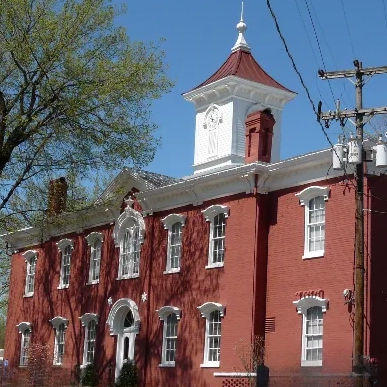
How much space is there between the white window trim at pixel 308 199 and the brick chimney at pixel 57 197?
927 centimetres

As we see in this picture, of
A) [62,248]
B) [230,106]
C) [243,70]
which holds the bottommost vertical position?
[62,248]

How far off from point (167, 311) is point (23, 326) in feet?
38.7

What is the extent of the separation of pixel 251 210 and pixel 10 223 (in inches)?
322

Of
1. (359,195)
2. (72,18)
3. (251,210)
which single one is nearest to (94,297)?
(251,210)

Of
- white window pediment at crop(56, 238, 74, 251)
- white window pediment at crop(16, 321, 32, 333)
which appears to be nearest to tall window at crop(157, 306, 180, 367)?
white window pediment at crop(56, 238, 74, 251)

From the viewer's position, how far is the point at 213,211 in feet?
104

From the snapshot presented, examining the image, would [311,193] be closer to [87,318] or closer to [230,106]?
[230,106]

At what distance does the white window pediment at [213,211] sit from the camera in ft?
102

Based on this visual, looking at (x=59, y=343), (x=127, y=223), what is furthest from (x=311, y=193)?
(x=59, y=343)

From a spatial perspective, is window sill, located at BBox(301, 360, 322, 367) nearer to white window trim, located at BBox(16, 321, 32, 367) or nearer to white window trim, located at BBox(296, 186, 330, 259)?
white window trim, located at BBox(296, 186, 330, 259)

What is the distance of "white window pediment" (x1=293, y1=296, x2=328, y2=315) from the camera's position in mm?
27156

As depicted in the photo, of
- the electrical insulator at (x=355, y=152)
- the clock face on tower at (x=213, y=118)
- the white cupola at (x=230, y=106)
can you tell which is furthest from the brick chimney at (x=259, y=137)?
the electrical insulator at (x=355, y=152)

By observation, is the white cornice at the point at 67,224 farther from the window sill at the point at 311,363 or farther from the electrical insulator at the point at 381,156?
the electrical insulator at the point at 381,156

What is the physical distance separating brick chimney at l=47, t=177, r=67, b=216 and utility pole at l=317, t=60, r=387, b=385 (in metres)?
13.2
